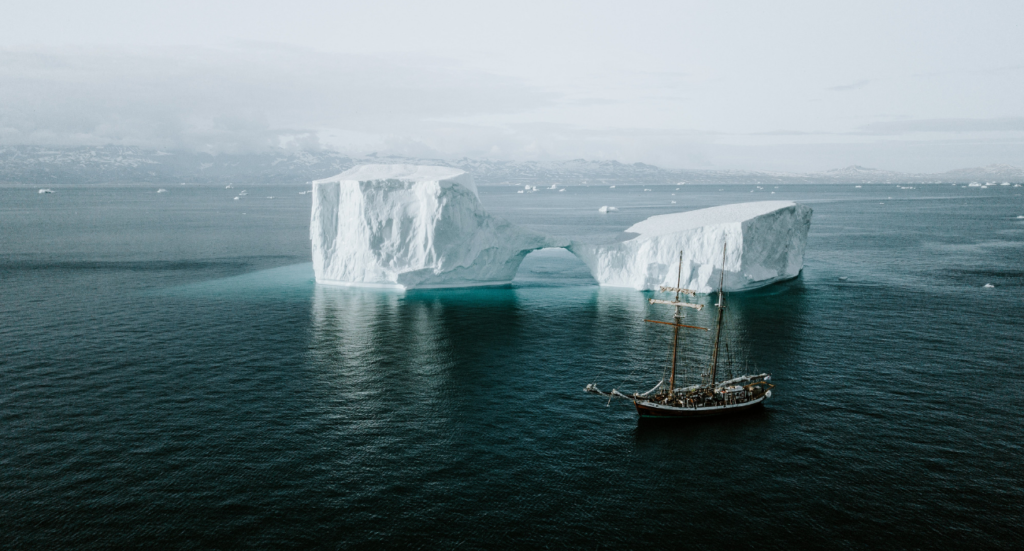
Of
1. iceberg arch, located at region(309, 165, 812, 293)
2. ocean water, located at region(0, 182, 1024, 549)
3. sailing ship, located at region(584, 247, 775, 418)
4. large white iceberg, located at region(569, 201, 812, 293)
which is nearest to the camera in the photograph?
ocean water, located at region(0, 182, 1024, 549)

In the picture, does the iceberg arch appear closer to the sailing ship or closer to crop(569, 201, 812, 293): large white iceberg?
crop(569, 201, 812, 293): large white iceberg

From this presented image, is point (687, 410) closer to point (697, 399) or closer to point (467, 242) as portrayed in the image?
point (697, 399)

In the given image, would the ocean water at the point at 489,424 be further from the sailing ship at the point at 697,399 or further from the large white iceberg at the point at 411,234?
the large white iceberg at the point at 411,234

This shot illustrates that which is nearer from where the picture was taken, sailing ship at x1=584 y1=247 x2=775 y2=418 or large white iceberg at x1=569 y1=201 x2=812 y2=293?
sailing ship at x1=584 y1=247 x2=775 y2=418

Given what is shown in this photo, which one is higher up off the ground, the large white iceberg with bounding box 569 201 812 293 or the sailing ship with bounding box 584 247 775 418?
the large white iceberg with bounding box 569 201 812 293

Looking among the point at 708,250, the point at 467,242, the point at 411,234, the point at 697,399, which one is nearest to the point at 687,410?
the point at 697,399

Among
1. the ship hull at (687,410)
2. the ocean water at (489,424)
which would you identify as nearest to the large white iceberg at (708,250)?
the ocean water at (489,424)

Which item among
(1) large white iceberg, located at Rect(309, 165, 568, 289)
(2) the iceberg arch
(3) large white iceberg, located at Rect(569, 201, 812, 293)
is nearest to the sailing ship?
(3) large white iceberg, located at Rect(569, 201, 812, 293)

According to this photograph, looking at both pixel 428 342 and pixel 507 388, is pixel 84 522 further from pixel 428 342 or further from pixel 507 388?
pixel 428 342
